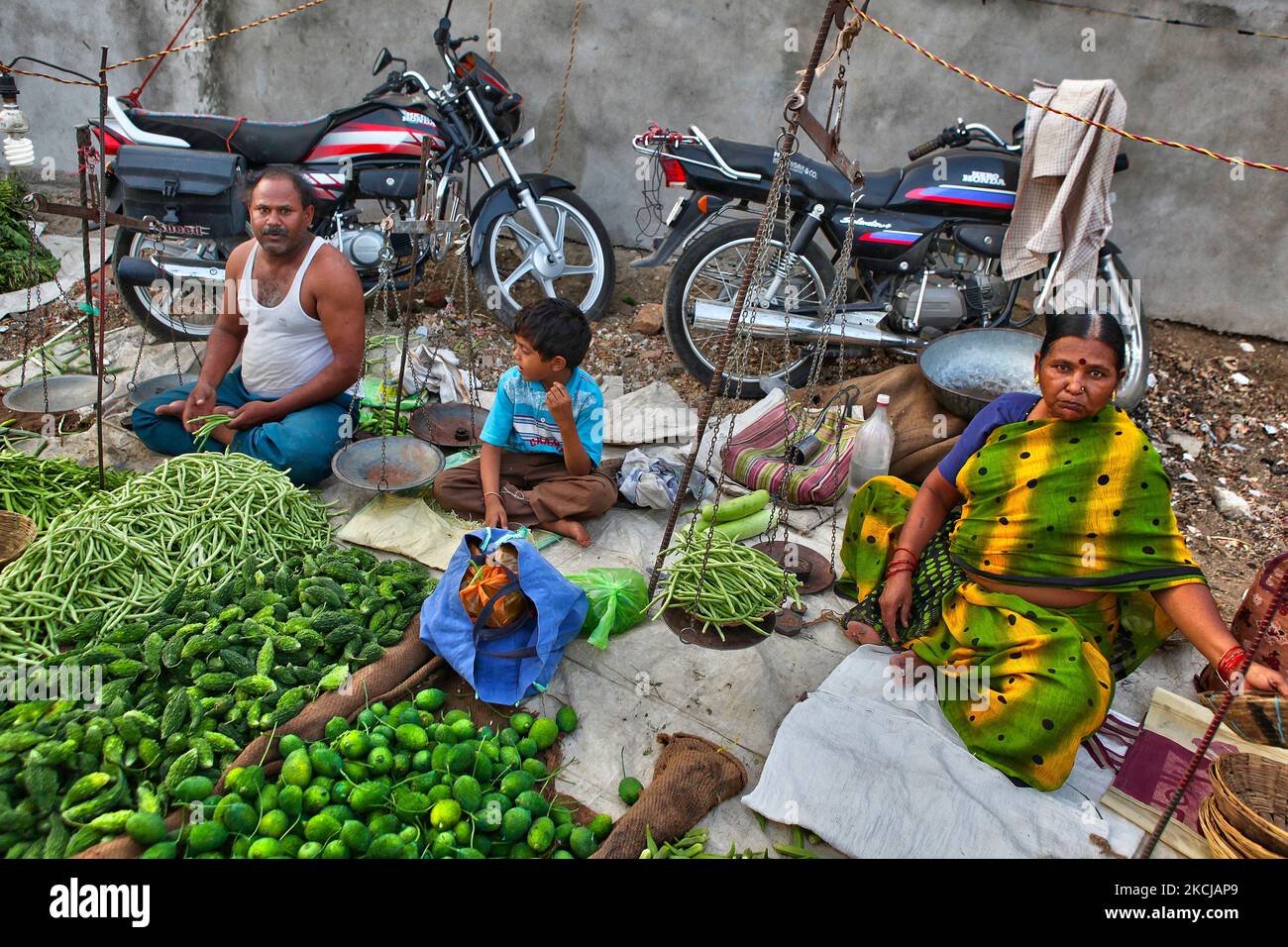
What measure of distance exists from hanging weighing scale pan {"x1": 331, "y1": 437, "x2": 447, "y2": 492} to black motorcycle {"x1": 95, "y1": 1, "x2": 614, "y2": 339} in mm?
1289

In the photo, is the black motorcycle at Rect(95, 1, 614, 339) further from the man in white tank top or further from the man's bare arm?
the man in white tank top

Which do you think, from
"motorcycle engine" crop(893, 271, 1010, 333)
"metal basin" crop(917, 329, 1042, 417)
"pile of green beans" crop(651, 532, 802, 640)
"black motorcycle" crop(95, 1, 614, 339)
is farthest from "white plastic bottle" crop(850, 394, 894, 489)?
"black motorcycle" crop(95, 1, 614, 339)

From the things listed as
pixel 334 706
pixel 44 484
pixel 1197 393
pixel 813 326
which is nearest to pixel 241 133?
pixel 44 484

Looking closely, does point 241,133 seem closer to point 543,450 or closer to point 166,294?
point 166,294

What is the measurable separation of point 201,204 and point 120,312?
5.33 feet

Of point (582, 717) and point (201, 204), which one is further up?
point (201, 204)

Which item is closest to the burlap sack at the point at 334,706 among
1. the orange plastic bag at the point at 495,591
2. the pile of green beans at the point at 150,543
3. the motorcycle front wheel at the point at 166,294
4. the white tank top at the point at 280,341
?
the orange plastic bag at the point at 495,591

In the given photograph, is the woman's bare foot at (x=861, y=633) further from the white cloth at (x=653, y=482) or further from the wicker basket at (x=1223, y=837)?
the wicker basket at (x=1223, y=837)

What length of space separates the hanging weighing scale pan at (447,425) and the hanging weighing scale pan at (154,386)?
3.59 feet

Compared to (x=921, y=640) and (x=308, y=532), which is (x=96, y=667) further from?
(x=921, y=640)

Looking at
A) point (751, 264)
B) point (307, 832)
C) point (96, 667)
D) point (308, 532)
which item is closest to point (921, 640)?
point (751, 264)

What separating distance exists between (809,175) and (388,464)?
107 inches

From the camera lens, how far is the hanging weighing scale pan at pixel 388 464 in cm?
340

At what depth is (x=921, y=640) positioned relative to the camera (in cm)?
264
